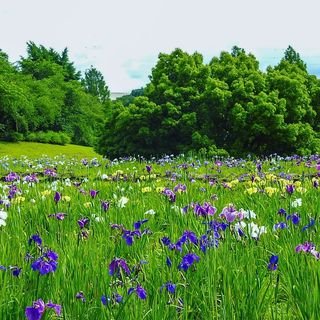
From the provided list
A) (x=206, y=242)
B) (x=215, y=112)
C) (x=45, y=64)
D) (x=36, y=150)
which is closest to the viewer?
(x=206, y=242)

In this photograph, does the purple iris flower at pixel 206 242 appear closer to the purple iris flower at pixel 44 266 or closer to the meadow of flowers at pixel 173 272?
the meadow of flowers at pixel 173 272

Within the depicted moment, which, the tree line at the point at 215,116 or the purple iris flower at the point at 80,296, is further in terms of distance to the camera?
the tree line at the point at 215,116

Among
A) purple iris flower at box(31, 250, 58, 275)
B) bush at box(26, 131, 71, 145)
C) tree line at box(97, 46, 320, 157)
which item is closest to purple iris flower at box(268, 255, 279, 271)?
purple iris flower at box(31, 250, 58, 275)

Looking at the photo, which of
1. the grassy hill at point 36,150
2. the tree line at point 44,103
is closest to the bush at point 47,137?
the tree line at point 44,103

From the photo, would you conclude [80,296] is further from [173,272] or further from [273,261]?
[273,261]

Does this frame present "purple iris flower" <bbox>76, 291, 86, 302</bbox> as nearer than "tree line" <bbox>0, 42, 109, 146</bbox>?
Yes

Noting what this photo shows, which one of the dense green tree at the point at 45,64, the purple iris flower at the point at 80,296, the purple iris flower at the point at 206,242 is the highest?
the dense green tree at the point at 45,64

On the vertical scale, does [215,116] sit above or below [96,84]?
below

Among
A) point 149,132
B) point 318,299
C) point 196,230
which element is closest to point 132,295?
point 318,299

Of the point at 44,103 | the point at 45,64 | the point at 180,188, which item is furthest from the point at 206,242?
the point at 45,64

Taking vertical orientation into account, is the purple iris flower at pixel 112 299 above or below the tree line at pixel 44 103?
below

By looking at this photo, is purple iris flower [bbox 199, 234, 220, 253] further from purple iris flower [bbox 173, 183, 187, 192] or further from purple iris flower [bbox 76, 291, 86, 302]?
purple iris flower [bbox 173, 183, 187, 192]

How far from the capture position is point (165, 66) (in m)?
23.0

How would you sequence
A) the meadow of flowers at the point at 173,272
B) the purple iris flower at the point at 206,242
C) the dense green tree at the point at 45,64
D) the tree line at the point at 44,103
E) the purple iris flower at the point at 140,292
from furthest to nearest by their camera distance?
the dense green tree at the point at 45,64 → the tree line at the point at 44,103 → the purple iris flower at the point at 206,242 → the meadow of flowers at the point at 173,272 → the purple iris flower at the point at 140,292
